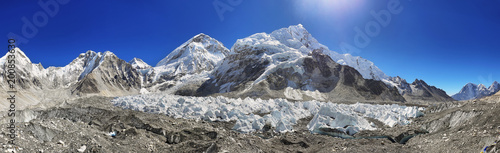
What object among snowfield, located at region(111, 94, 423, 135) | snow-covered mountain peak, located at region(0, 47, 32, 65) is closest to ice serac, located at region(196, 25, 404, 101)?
snowfield, located at region(111, 94, 423, 135)

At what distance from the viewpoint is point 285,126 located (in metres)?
22.5

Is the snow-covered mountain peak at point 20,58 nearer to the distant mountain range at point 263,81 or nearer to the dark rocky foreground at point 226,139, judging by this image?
the distant mountain range at point 263,81

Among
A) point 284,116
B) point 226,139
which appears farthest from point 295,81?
point 226,139

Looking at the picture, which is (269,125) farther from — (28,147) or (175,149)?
(28,147)

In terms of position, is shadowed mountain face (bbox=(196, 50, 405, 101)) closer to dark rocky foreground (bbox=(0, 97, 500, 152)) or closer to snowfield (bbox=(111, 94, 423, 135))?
snowfield (bbox=(111, 94, 423, 135))

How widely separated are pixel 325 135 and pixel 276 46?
559 ft

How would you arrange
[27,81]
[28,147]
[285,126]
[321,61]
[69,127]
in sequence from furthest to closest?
[27,81] → [321,61] → [285,126] → [69,127] → [28,147]

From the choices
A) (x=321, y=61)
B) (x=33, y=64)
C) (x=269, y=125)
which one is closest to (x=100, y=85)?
(x=33, y=64)

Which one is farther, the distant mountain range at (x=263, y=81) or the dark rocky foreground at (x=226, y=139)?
the distant mountain range at (x=263, y=81)

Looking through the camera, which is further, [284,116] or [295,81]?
[295,81]

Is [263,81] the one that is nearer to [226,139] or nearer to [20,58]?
[226,139]

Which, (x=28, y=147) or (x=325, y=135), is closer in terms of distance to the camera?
(x=28, y=147)

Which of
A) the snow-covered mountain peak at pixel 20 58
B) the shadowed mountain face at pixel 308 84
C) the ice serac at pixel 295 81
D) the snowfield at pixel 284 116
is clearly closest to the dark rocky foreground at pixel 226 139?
the snowfield at pixel 284 116

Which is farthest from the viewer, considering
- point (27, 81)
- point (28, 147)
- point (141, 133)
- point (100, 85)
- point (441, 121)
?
point (100, 85)
